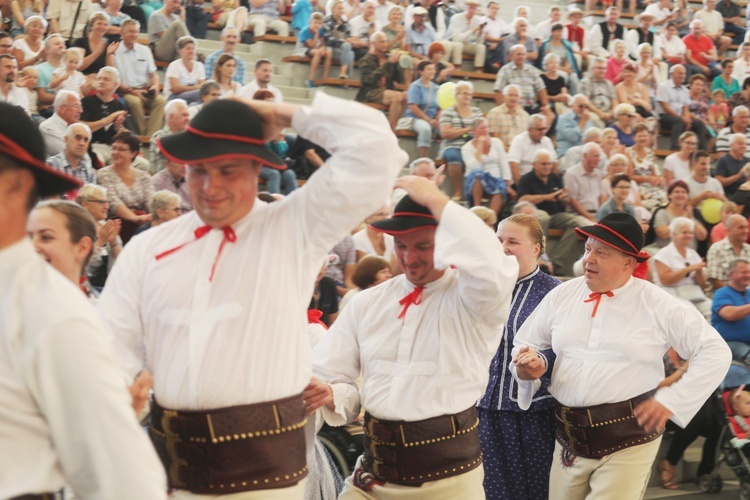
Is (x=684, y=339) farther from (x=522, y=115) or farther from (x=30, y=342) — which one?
(x=522, y=115)

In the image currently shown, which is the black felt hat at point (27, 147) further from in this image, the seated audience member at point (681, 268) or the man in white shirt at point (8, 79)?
the seated audience member at point (681, 268)

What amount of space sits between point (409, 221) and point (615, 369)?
165cm

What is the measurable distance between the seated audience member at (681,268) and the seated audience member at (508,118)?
9.98ft

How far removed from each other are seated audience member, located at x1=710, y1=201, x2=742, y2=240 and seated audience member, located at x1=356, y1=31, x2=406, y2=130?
13.8 ft

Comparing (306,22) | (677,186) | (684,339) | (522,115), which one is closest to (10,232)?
(684,339)

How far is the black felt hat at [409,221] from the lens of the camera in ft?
13.6

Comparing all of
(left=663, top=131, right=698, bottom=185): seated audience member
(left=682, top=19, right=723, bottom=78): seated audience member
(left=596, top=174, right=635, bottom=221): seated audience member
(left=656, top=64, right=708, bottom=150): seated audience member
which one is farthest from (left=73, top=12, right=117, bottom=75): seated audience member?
(left=682, top=19, right=723, bottom=78): seated audience member

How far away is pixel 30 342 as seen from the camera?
2104 mm

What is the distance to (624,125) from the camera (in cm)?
1390

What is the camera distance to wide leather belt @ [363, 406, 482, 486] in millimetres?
4133

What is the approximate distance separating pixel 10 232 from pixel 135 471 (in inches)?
23.1

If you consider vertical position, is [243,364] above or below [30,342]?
below

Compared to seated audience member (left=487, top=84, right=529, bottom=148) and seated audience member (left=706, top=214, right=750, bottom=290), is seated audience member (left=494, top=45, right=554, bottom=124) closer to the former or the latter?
seated audience member (left=487, top=84, right=529, bottom=148)

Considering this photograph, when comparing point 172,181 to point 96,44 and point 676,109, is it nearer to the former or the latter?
point 96,44
